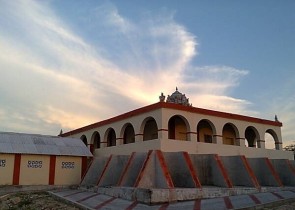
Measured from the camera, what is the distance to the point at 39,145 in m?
21.4

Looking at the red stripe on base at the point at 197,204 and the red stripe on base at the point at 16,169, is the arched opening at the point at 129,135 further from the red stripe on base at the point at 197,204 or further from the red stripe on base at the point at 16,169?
the red stripe on base at the point at 197,204

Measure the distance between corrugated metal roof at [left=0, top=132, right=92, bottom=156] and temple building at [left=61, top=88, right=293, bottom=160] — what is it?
2247mm

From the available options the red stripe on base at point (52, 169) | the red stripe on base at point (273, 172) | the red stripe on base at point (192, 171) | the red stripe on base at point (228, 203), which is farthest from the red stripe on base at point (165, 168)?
the red stripe on base at point (52, 169)

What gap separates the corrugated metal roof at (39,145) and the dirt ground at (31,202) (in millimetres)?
3102

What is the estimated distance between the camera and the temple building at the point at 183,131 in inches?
733

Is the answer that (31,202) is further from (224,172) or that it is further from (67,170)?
(224,172)

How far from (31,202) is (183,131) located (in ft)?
37.0

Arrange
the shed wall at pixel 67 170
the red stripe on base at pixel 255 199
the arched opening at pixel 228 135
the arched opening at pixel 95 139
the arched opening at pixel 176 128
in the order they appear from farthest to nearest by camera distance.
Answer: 1. the arched opening at pixel 95 139
2. the arched opening at pixel 228 135
3. the arched opening at pixel 176 128
4. the shed wall at pixel 67 170
5. the red stripe on base at pixel 255 199

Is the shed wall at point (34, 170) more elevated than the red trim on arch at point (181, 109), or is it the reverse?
the red trim on arch at point (181, 109)

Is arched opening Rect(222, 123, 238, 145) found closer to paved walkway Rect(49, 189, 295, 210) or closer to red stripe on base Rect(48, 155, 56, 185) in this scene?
paved walkway Rect(49, 189, 295, 210)

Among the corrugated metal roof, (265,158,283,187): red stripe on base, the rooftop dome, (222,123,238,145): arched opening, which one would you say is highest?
the rooftop dome

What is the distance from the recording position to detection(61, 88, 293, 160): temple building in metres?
18.6

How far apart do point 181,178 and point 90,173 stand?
25.1 ft

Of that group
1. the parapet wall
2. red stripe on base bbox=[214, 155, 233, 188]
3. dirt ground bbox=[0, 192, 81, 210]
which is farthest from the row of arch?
dirt ground bbox=[0, 192, 81, 210]
